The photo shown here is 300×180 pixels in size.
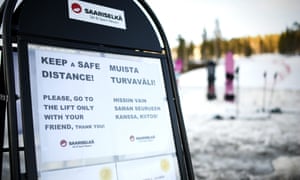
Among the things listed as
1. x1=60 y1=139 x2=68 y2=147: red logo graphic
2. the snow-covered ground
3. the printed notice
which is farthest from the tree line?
x1=60 y1=139 x2=68 y2=147: red logo graphic

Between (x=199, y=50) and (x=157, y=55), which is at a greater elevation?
(x=199, y=50)

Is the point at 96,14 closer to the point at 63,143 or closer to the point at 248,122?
the point at 63,143

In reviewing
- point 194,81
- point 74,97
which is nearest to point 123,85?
point 74,97

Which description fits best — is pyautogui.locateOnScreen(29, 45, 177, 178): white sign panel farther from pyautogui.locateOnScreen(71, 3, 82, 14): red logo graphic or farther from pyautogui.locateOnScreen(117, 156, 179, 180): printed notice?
pyautogui.locateOnScreen(71, 3, 82, 14): red logo graphic

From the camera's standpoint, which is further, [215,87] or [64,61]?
[215,87]

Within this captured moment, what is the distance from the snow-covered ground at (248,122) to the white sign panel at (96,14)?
1.38m

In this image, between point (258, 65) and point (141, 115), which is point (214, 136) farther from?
point (141, 115)

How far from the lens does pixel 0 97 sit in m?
1.01

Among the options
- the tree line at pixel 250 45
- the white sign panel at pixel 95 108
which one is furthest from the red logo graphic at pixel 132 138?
the tree line at pixel 250 45

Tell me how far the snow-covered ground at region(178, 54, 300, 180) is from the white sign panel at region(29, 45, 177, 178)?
1.22 metres

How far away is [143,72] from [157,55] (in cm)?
13

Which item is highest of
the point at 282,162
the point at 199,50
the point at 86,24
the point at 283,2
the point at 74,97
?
the point at 283,2

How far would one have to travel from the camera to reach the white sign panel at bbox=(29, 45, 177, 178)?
1.00m

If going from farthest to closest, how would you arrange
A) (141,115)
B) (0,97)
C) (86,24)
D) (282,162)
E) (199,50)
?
(199,50), (282,162), (141,115), (86,24), (0,97)
